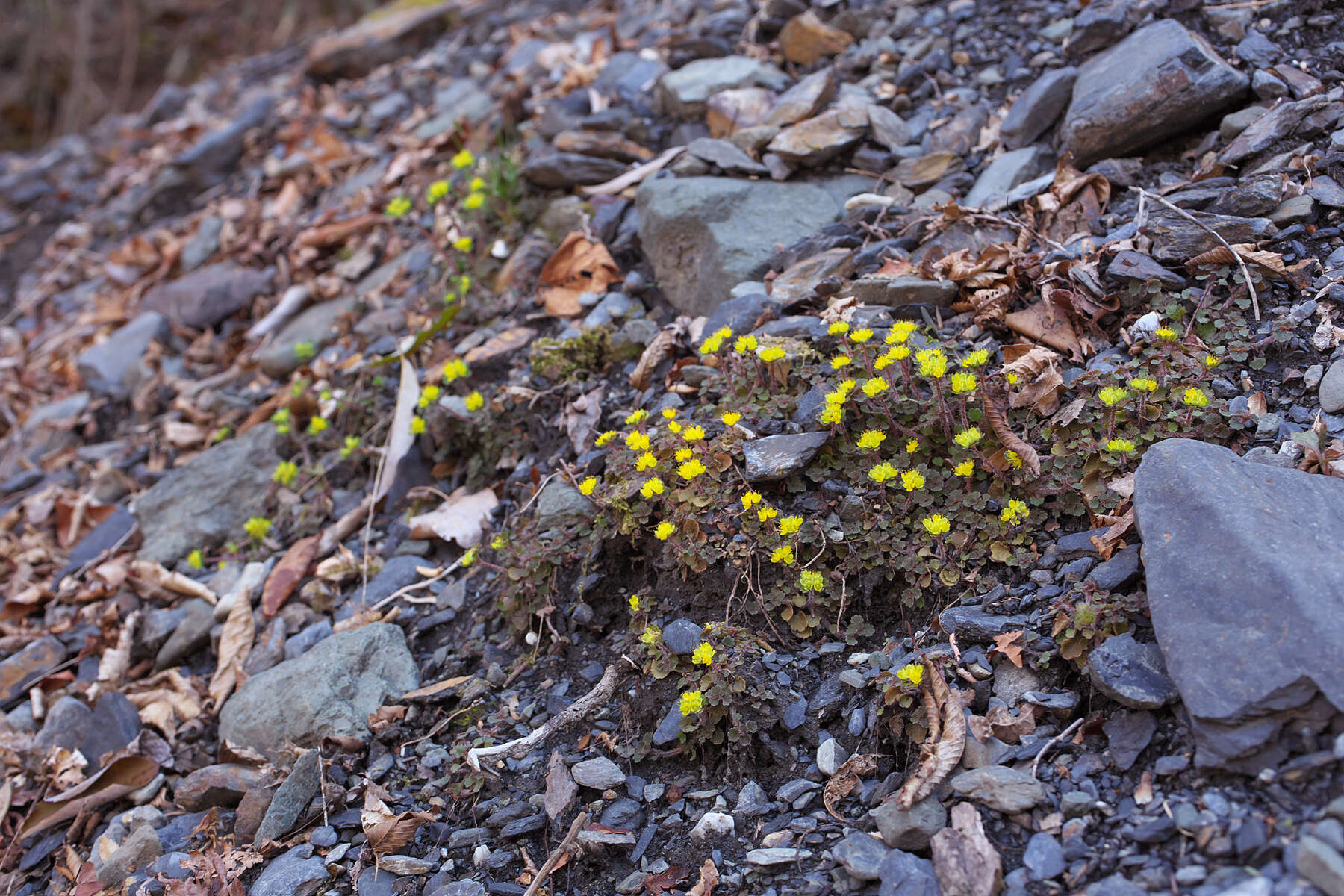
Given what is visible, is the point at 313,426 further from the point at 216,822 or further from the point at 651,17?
the point at 651,17

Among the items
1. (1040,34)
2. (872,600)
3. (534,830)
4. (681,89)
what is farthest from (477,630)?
(1040,34)

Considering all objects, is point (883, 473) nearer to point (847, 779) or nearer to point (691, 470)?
point (691, 470)

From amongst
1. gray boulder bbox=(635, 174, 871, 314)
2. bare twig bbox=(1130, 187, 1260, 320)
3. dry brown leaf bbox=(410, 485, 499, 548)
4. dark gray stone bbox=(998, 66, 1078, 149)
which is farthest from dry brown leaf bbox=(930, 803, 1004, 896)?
dark gray stone bbox=(998, 66, 1078, 149)

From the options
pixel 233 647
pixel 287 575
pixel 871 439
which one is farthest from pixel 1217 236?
pixel 233 647

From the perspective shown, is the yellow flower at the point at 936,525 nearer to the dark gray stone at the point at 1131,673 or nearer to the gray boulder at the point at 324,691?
the dark gray stone at the point at 1131,673

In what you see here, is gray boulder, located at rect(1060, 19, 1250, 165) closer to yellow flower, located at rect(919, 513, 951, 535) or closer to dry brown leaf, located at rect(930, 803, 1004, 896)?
yellow flower, located at rect(919, 513, 951, 535)
